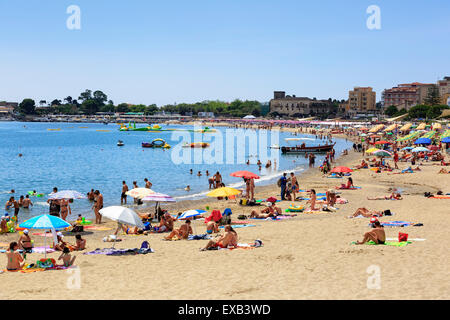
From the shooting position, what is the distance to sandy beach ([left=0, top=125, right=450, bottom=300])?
9.25 m

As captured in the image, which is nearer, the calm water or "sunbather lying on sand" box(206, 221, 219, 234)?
"sunbather lying on sand" box(206, 221, 219, 234)

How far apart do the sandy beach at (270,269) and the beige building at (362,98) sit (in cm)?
18504

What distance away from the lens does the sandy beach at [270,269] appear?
9.25 m

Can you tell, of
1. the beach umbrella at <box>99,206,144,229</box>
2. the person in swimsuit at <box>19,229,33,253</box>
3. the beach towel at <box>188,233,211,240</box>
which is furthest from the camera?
the beach towel at <box>188,233,211,240</box>

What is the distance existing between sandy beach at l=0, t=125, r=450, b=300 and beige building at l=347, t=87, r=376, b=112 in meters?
185

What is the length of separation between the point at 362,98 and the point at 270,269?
19342 centimetres

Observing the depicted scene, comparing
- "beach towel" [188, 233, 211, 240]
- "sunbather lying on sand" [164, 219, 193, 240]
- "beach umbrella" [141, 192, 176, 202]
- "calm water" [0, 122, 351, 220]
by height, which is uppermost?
"beach umbrella" [141, 192, 176, 202]

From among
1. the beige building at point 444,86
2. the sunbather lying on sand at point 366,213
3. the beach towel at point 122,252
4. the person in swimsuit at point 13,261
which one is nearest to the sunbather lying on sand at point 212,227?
the beach towel at point 122,252

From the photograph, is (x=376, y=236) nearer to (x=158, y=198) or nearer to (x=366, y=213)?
(x=366, y=213)

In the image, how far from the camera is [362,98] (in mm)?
194625

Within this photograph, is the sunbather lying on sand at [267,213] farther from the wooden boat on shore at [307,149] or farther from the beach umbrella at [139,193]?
the wooden boat on shore at [307,149]

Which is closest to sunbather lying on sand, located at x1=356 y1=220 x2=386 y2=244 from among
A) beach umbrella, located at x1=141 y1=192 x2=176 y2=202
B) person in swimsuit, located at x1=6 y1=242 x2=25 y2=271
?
beach umbrella, located at x1=141 y1=192 x2=176 y2=202

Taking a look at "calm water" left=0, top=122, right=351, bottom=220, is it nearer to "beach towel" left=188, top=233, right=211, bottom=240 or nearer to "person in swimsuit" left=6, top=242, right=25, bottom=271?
"beach towel" left=188, top=233, right=211, bottom=240
